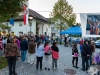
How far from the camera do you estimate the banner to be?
6.48m

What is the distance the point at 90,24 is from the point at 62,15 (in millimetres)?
49301

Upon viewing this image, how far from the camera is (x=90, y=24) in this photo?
6.63 meters

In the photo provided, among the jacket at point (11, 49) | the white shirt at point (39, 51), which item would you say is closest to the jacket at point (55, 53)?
the white shirt at point (39, 51)

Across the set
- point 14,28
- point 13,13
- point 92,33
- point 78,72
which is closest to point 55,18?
point 14,28

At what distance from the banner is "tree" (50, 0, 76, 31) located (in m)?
48.2

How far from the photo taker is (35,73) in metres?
10.7

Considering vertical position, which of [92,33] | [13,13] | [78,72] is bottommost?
[78,72]

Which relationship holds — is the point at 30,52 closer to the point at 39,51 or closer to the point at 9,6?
the point at 39,51

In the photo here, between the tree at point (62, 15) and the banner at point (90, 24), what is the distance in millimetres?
48161

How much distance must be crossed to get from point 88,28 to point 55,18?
4811cm

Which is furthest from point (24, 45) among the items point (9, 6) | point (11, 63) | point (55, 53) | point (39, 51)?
point (11, 63)

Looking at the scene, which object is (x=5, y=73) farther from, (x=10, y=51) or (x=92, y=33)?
(x=92, y=33)

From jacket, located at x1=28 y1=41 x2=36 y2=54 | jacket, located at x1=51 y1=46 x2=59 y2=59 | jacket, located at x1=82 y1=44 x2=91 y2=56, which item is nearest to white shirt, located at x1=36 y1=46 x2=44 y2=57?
jacket, located at x1=51 y1=46 x2=59 y2=59

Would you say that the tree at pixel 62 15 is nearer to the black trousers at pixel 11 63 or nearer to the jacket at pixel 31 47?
the jacket at pixel 31 47
